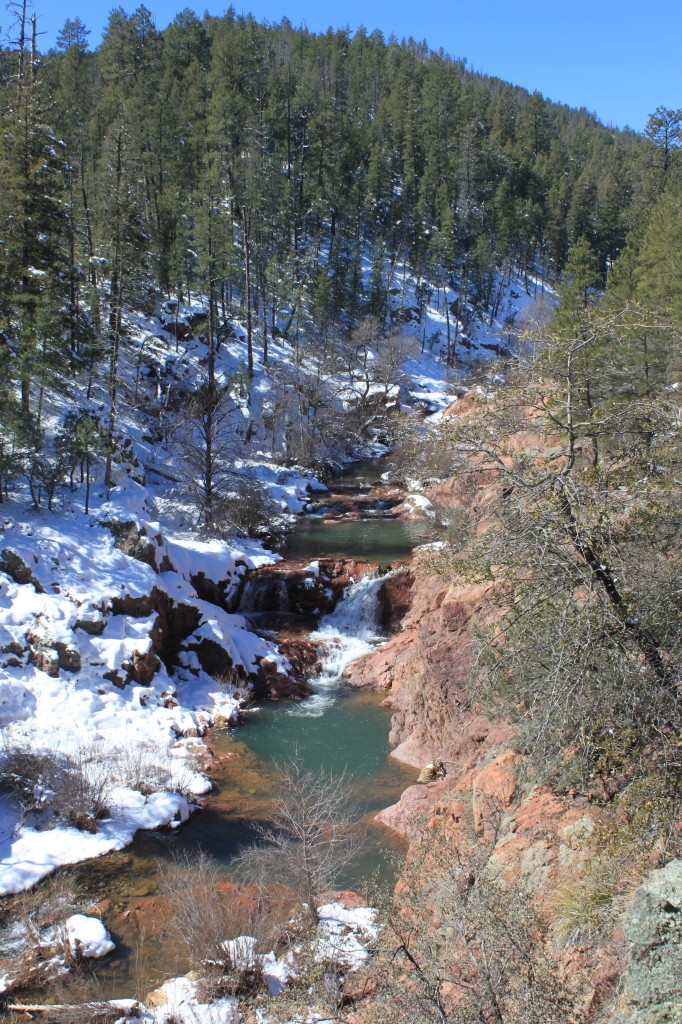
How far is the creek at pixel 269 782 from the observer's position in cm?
968

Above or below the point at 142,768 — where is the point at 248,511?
above

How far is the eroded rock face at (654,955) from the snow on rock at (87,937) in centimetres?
733

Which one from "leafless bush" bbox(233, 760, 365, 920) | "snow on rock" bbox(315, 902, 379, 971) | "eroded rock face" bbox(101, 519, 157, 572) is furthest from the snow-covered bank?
"snow on rock" bbox(315, 902, 379, 971)

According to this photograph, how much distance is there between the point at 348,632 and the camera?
69.3 ft

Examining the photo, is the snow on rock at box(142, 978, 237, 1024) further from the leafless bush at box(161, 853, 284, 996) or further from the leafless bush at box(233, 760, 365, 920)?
the leafless bush at box(233, 760, 365, 920)

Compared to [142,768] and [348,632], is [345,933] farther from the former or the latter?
[348,632]

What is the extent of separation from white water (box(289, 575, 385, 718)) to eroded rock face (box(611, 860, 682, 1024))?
13.4 metres

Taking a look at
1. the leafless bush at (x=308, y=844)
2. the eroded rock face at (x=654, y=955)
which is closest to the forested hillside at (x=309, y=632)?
the eroded rock face at (x=654, y=955)

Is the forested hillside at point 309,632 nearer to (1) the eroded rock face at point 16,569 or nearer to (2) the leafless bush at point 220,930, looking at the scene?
(2) the leafless bush at point 220,930

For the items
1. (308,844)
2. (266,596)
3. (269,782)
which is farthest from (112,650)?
(308,844)

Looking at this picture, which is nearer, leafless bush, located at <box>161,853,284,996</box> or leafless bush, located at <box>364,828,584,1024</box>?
leafless bush, located at <box>364,828,584,1024</box>

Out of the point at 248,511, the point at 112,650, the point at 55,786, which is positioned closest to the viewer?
the point at 55,786

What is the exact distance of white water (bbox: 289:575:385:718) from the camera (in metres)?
19.1

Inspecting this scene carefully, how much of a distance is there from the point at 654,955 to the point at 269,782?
34.1 feet
